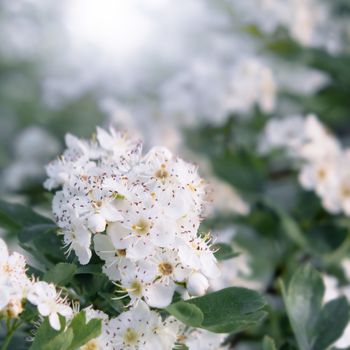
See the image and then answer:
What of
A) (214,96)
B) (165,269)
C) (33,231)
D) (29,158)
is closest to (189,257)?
(165,269)

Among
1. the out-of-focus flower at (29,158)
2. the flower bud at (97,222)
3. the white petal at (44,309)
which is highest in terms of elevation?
the flower bud at (97,222)

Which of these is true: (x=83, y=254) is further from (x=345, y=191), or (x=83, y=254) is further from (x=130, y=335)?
(x=345, y=191)

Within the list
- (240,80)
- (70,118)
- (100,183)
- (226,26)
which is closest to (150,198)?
(100,183)

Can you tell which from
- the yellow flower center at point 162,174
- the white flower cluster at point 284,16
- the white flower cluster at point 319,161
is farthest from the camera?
the white flower cluster at point 284,16

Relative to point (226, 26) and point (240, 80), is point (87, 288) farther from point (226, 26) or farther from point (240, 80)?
point (226, 26)

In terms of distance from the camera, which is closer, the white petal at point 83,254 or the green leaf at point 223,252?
the white petal at point 83,254

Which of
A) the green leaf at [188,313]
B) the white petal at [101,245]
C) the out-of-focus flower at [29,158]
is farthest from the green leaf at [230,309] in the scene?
the out-of-focus flower at [29,158]

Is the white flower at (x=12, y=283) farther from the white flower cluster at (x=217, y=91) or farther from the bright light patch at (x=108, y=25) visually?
the bright light patch at (x=108, y=25)
